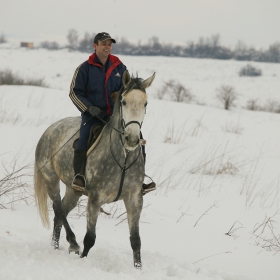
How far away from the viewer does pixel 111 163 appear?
12.4ft

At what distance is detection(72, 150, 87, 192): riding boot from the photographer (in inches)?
154

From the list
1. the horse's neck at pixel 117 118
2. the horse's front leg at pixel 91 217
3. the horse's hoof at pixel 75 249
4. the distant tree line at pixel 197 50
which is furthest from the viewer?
the distant tree line at pixel 197 50

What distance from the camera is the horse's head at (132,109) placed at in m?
3.18

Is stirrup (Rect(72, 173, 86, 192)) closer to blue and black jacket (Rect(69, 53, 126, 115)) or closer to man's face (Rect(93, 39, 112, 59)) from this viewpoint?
blue and black jacket (Rect(69, 53, 126, 115))

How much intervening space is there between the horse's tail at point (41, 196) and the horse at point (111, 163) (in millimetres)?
240

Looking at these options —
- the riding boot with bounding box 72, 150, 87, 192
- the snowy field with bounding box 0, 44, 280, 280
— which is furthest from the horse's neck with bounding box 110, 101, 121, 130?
the snowy field with bounding box 0, 44, 280, 280

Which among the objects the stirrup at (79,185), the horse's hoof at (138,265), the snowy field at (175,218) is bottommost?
the snowy field at (175,218)

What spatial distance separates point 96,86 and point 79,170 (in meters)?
0.94

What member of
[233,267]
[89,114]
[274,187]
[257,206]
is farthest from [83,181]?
[274,187]

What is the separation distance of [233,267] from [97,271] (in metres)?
1.73

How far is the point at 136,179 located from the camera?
383 cm

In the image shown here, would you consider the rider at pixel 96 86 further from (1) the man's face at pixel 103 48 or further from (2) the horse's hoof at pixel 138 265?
(2) the horse's hoof at pixel 138 265

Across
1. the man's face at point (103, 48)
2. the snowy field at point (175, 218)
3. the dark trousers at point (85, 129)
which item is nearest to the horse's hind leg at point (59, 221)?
the snowy field at point (175, 218)

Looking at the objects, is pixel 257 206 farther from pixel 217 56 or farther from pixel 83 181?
pixel 217 56
